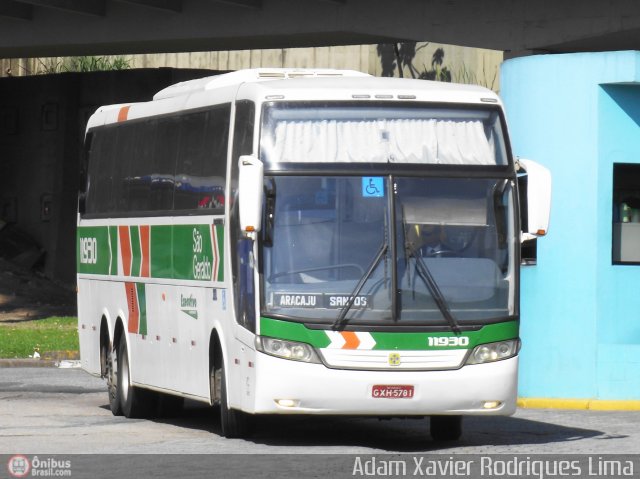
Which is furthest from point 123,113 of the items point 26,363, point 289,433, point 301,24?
point 301,24

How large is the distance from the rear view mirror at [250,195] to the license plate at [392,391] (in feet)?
5.57

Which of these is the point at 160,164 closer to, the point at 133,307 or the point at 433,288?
the point at 133,307

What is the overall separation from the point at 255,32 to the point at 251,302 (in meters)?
15.2

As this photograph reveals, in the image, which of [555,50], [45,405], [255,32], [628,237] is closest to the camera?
[45,405]

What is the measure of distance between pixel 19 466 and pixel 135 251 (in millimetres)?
5768

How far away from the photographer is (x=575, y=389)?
20203mm

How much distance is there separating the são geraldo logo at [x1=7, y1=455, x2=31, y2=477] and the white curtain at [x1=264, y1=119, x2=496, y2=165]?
341cm

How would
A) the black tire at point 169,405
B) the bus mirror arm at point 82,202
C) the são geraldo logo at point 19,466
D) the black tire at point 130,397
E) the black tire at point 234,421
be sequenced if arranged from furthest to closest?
the bus mirror arm at point 82,202
the black tire at point 169,405
the black tire at point 130,397
the black tire at point 234,421
the são geraldo logo at point 19,466

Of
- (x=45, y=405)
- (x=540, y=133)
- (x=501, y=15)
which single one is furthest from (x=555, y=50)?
(x=45, y=405)

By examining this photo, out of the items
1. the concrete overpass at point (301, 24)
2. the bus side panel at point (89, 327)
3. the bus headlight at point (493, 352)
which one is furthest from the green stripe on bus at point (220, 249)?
the concrete overpass at point (301, 24)

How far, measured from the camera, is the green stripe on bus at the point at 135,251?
1820 centimetres

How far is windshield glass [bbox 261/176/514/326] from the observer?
47.5 ft

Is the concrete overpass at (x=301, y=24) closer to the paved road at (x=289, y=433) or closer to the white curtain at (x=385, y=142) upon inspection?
the paved road at (x=289, y=433)

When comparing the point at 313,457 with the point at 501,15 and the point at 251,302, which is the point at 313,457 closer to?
the point at 251,302
